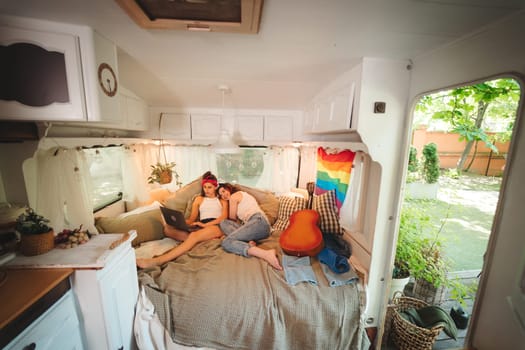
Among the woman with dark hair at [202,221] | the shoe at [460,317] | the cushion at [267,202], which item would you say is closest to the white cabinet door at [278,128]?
the cushion at [267,202]

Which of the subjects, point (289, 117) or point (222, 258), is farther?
point (289, 117)

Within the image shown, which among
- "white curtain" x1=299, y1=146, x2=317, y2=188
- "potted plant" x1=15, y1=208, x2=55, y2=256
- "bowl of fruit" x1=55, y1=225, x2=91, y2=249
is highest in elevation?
"white curtain" x1=299, y1=146, x2=317, y2=188

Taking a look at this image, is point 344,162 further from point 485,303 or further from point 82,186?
point 82,186

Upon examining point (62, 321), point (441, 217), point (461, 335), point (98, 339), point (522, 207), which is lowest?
point (461, 335)

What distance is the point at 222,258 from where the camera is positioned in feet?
5.42

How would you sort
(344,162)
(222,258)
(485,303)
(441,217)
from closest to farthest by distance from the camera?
→ (485,303), (222,258), (344,162), (441,217)

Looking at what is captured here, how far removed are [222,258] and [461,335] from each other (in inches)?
90.0

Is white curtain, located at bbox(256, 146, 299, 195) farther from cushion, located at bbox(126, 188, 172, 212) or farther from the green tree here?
the green tree

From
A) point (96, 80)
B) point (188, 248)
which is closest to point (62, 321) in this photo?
point (188, 248)

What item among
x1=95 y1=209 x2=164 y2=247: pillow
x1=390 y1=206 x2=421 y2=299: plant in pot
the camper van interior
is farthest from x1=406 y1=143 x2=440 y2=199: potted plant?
x1=95 y1=209 x2=164 y2=247: pillow

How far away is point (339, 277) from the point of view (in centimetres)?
144

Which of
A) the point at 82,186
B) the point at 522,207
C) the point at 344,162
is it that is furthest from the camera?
the point at 344,162

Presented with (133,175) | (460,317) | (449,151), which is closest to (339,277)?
(460,317)

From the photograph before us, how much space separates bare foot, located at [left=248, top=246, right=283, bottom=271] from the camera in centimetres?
157
